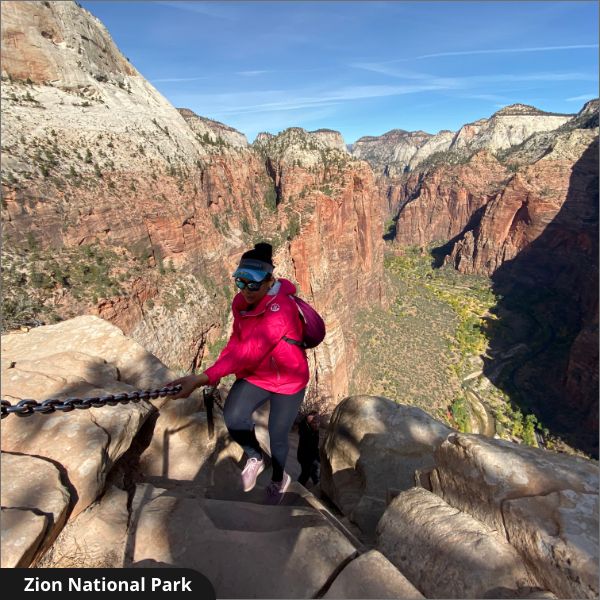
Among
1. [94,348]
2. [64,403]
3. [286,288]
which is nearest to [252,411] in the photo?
[286,288]

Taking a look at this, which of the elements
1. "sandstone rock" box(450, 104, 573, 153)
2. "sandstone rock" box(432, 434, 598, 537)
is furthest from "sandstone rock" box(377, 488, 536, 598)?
"sandstone rock" box(450, 104, 573, 153)

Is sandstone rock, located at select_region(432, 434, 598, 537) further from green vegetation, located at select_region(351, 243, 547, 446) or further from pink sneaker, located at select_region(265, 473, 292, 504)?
green vegetation, located at select_region(351, 243, 547, 446)

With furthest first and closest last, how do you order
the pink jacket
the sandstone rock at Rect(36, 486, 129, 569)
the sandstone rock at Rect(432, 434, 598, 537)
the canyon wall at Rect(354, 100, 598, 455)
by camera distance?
the canyon wall at Rect(354, 100, 598, 455) → the pink jacket → the sandstone rock at Rect(432, 434, 598, 537) → the sandstone rock at Rect(36, 486, 129, 569)

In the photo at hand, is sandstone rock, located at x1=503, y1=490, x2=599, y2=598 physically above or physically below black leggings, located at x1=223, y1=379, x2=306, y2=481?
below

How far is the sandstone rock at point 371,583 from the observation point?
2949 millimetres

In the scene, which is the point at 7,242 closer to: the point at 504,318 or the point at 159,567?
the point at 159,567

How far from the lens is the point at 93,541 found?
351 centimetres

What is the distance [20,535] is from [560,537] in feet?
15.6

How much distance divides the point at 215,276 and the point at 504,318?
72845 millimetres

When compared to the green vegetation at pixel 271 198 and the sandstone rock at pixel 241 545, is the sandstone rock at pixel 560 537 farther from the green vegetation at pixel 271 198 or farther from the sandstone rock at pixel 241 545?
the green vegetation at pixel 271 198

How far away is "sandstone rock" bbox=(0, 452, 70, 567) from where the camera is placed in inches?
118

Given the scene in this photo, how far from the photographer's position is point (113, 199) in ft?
84.3

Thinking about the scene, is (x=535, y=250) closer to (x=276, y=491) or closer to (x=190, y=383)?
(x=276, y=491)

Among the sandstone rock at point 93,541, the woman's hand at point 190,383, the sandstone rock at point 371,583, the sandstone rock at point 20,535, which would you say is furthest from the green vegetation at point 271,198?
the sandstone rock at point 371,583
